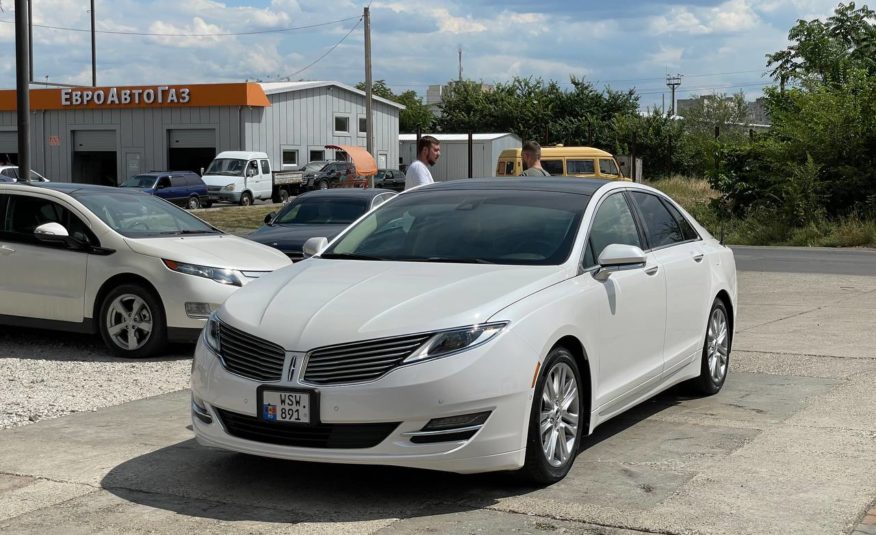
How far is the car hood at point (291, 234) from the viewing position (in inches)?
539

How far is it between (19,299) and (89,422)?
11.1 feet

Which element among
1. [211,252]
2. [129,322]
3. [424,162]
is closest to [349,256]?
[211,252]

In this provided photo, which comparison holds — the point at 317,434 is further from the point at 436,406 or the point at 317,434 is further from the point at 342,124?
the point at 342,124

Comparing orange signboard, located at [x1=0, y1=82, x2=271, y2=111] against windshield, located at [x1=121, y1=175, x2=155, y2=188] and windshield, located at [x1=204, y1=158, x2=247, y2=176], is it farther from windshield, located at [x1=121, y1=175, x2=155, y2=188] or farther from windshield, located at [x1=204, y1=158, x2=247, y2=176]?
windshield, located at [x1=121, y1=175, x2=155, y2=188]

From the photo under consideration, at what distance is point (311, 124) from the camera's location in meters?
57.2

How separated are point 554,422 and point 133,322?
5.35 m

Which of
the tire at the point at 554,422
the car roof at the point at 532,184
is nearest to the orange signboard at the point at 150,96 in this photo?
the car roof at the point at 532,184

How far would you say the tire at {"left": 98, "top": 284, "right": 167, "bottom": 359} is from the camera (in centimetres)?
986

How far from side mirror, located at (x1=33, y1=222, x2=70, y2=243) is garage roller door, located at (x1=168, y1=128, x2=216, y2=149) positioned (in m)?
43.9

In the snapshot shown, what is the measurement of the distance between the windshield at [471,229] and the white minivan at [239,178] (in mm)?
37019

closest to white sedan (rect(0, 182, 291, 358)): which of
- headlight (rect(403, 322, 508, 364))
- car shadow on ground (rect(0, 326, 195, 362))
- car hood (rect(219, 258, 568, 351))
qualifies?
car shadow on ground (rect(0, 326, 195, 362))

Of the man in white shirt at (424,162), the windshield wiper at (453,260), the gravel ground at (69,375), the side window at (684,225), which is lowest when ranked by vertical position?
the gravel ground at (69,375)

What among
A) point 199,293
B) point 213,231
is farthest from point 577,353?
point 213,231

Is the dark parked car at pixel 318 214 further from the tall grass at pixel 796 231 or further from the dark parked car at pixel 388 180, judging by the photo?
the dark parked car at pixel 388 180
